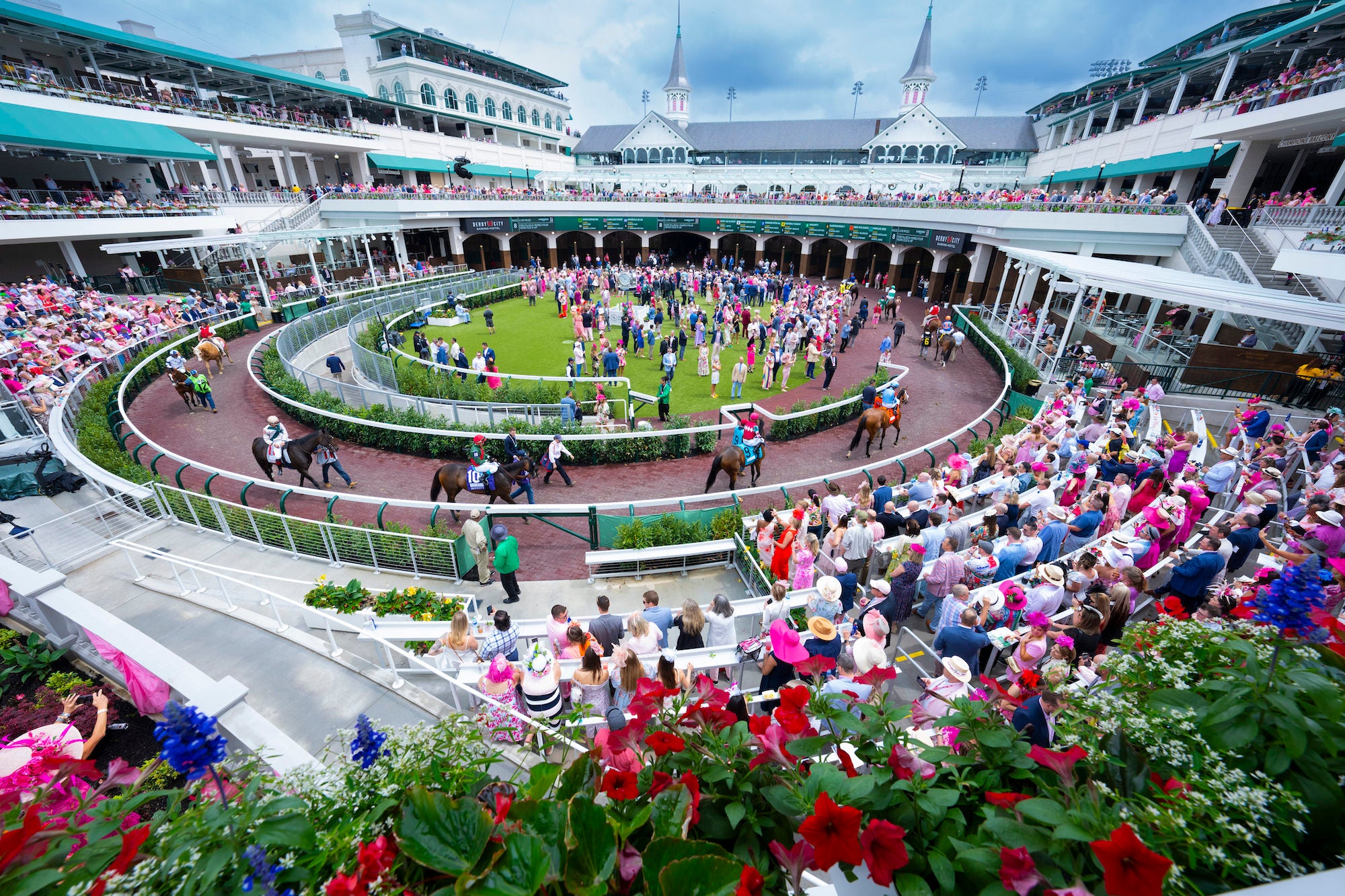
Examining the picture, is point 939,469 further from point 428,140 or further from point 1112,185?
point 428,140

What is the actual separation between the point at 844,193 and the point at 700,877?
48792mm

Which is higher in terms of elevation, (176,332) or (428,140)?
(428,140)

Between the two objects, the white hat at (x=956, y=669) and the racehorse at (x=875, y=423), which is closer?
the white hat at (x=956, y=669)

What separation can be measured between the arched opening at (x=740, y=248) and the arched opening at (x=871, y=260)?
8.61 metres

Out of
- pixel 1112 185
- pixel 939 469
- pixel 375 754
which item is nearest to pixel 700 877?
pixel 375 754

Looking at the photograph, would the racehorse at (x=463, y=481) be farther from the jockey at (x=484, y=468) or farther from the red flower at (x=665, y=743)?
the red flower at (x=665, y=743)

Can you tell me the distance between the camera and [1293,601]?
1.50 meters

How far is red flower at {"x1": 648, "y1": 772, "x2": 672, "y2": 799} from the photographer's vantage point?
56.7 inches

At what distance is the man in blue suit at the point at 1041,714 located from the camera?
331 centimetres

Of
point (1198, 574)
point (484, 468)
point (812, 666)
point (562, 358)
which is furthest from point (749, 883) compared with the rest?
point (562, 358)

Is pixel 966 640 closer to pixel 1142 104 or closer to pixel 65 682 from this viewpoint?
pixel 65 682

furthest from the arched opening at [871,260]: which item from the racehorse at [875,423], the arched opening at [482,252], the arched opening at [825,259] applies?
the arched opening at [482,252]

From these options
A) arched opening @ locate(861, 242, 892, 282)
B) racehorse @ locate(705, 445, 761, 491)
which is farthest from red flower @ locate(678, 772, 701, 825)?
arched opening @ locate(861, 242, 892, 282)

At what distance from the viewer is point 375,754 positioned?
1.61m
